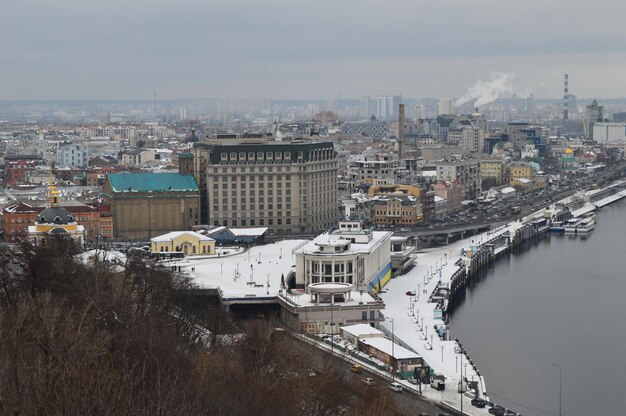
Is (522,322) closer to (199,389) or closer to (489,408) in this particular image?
(489,408)

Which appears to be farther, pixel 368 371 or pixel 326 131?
pixel 326 131

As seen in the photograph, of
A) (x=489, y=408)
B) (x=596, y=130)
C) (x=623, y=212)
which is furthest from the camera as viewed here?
(x=596, y=130)

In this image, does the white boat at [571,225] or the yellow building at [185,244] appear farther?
the white boat at [571,225]

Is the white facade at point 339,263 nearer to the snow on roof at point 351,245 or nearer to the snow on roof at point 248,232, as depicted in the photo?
the snow on roof at point 351,245

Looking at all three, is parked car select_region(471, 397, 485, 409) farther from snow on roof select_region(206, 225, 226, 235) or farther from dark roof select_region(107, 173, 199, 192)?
dark roof select_region(107, 173, 199, 192)

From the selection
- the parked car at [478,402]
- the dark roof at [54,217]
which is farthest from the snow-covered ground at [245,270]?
the parked car at [478,402]

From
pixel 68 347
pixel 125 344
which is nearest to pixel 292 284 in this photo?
pixel 125 344
